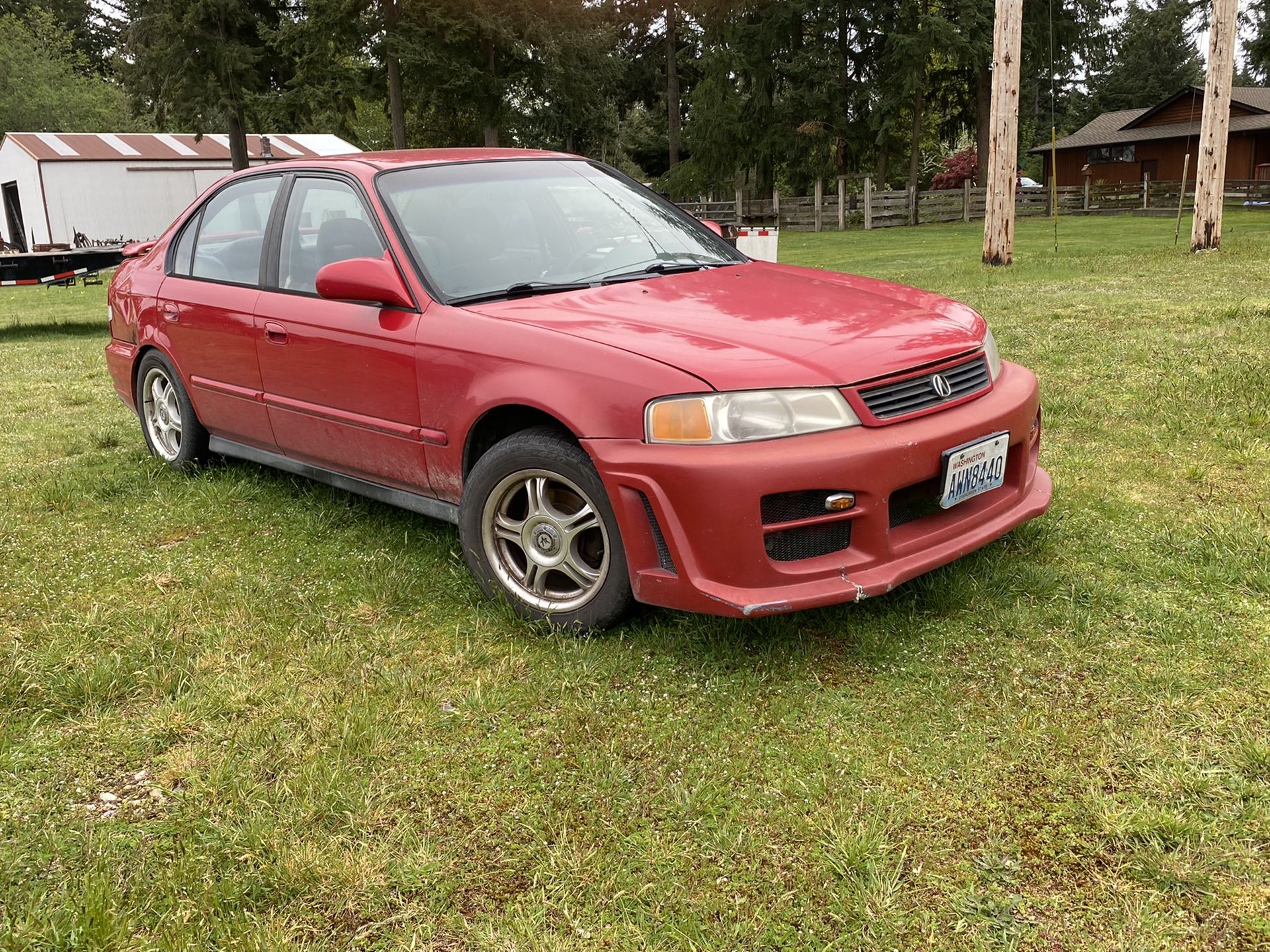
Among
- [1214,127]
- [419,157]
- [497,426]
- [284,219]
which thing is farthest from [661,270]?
[1214,127]

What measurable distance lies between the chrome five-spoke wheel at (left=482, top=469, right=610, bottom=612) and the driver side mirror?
83 cm

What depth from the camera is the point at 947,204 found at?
34.9 m

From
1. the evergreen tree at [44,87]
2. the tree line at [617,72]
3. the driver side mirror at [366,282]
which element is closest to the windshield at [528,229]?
the driver side mirror at [366,282]

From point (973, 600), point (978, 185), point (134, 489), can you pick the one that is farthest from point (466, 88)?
point (973, 600)

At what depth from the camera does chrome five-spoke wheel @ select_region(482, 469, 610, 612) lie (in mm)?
3295

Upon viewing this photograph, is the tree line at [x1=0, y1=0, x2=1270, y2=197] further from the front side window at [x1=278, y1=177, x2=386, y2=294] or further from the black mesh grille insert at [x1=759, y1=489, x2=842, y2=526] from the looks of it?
the black mesh grille insert at [x1=759, y1=489, x2=842, y2=526]

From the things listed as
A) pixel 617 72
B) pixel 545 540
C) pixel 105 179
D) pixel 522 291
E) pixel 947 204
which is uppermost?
pixel 617 72

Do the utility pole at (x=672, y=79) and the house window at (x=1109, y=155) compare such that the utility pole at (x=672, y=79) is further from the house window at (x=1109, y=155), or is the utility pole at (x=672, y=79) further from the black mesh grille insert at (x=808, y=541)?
the black mesh grille insert at (x=808, y=541)

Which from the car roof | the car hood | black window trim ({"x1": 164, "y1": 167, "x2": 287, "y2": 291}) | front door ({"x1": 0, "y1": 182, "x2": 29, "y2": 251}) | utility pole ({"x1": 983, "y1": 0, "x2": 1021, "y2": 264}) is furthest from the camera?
front door ({"x1": 0, "y1": 182, "x2": 29, "y2": 251})

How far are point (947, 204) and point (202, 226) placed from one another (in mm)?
33386

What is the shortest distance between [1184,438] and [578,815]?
13.3ft

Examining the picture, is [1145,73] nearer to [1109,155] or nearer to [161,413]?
[1109,155]

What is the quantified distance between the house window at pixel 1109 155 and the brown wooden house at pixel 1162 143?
0.03 metres

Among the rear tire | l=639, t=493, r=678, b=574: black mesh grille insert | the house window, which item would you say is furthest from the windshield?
the house window
